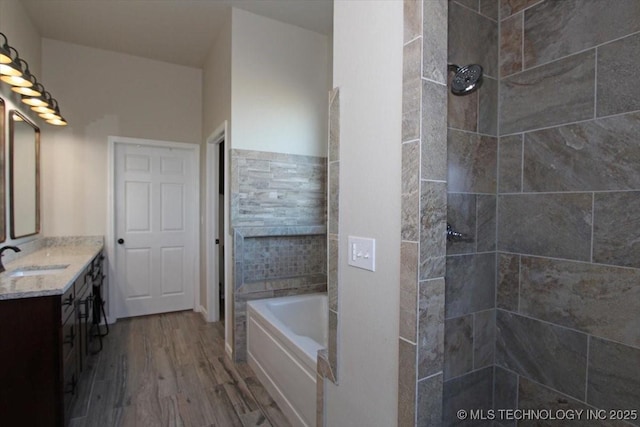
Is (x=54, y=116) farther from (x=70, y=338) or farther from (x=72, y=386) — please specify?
(x=72, y=386)

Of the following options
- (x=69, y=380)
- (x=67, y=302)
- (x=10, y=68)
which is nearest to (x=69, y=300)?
(x=67, y=302)

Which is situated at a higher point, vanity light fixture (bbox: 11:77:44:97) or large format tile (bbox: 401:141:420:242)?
vanity light fixture (bbox: 11:77:44:97)

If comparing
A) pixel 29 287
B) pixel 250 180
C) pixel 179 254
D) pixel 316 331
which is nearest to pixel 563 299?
pixel 316 331

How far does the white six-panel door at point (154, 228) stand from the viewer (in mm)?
3812

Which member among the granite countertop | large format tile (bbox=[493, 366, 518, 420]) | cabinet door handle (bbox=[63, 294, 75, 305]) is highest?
the granite countertop

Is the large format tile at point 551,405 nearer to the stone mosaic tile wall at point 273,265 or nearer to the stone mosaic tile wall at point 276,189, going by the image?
the stone mosaic tile wall at point 273,265

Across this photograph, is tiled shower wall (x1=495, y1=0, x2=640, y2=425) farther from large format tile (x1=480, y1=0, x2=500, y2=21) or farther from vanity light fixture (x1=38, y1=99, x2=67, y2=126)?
vanity light fixture (x1=38, y1=99, x2=67, y2=126)

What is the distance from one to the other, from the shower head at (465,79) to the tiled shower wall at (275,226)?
69.6 inches

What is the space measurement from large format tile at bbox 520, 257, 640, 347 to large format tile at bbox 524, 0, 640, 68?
1.00 meters

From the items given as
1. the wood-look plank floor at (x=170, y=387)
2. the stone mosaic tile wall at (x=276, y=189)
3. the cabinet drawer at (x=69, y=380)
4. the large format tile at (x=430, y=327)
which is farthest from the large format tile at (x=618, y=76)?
the cabinet drawer at (x=69, y=380)

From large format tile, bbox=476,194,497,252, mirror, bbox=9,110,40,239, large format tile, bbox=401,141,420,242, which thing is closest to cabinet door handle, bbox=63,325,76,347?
mirror, bbox=9,110,40,239

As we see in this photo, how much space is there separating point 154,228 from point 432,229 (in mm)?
3720

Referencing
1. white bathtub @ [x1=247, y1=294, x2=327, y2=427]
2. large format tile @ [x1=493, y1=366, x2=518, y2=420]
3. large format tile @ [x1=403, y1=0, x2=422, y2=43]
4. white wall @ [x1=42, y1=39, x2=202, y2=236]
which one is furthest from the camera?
white wall @ [x1=42, y1=39, x2=202, y2=236]

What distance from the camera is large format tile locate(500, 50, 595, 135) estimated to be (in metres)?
1.49
